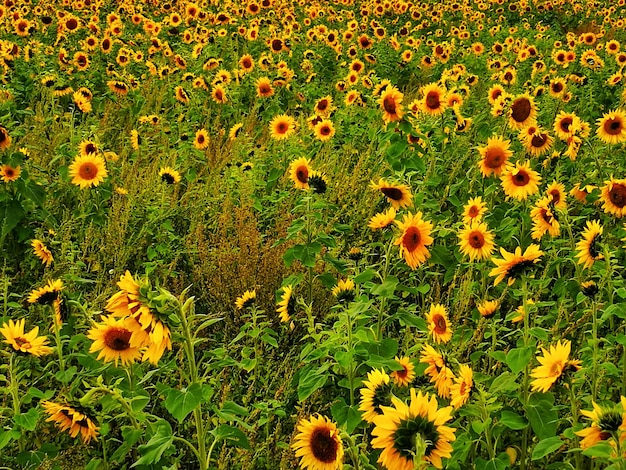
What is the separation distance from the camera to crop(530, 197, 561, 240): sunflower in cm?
262

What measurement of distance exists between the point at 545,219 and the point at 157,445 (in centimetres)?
193

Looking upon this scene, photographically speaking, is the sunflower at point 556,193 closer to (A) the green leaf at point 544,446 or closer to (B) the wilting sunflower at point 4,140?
(A) the green leaf at point 544,446

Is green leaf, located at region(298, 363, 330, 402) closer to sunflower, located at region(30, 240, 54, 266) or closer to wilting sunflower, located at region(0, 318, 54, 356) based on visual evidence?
wilting sunflower, located at region(0, 318, 54, 356)

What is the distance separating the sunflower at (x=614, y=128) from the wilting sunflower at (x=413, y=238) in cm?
198

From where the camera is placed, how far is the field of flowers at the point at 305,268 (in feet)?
5.92

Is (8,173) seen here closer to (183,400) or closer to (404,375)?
(183,400)

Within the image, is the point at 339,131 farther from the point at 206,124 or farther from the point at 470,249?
the point at 470,249

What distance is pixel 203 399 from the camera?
5.23 ft

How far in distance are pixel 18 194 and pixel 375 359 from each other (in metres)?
2.25

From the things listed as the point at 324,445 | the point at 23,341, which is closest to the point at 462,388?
the point at 324,445

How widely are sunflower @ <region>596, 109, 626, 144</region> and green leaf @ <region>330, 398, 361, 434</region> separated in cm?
265

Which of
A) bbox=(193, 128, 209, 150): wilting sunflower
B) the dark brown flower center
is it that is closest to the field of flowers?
the dark brown flower center

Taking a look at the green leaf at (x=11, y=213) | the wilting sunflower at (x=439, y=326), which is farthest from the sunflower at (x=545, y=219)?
Result: the green leaf at (x=11, y=213)

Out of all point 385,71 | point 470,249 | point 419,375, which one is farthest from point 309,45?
point 419,375
